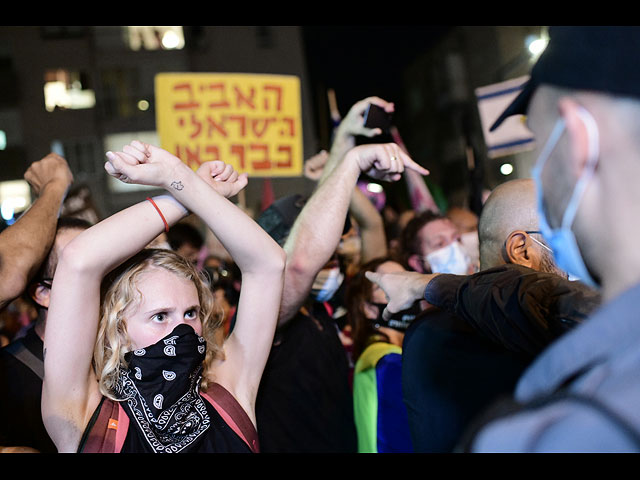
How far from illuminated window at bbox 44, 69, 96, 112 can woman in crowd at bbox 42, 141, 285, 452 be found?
24.8 m

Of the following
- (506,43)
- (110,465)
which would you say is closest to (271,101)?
(110,465)

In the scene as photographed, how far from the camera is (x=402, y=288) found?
2.22 m

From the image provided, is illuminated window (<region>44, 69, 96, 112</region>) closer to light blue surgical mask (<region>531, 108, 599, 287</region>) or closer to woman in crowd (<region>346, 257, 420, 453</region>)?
woman in crowd (<region>346, 257, 420, 453</region>)

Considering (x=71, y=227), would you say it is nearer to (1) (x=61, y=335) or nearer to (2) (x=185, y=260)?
(2) (x=185, y=260)

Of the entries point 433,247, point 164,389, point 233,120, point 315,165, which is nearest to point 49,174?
point 164,389

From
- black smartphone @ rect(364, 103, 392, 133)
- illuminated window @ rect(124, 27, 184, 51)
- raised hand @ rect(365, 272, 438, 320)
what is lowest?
raised hand @ rect(365, 272, 438, 320)

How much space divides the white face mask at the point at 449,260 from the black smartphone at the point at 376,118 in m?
1.38

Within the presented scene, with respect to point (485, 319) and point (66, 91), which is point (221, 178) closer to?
point (485, 319)

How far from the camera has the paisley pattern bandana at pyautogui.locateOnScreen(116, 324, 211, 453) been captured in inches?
82.4

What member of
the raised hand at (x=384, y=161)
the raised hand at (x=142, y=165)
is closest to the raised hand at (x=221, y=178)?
the raised hand at (x=142, y=165)

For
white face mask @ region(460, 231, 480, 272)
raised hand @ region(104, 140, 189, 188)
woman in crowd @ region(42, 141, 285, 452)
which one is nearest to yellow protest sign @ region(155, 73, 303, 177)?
white face mask @ region(460, 231, 480, 272)

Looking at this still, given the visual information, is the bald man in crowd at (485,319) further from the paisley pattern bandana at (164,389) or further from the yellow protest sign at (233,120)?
the yellow protest sign at (233,120)

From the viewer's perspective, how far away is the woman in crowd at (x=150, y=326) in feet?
6.68

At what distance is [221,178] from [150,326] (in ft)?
1.88
